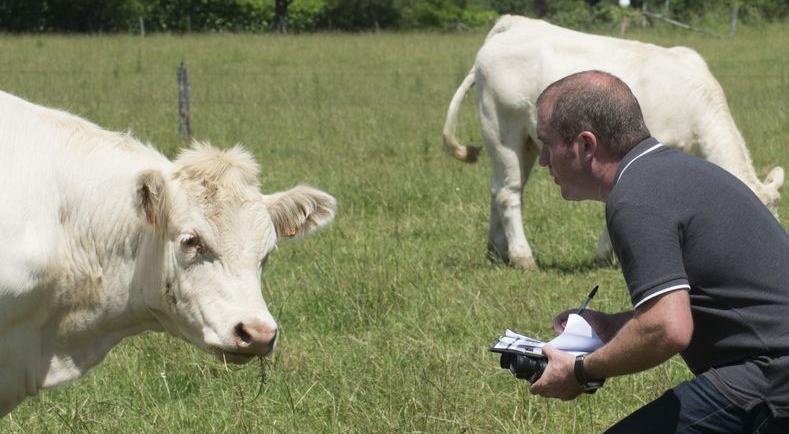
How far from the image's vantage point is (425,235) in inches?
376

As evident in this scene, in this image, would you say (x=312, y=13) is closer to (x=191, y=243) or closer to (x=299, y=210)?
(x=299, y=210)

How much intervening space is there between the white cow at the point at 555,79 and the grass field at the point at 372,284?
496mm

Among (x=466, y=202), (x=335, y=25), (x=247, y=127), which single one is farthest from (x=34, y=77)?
(x=335, y=25)

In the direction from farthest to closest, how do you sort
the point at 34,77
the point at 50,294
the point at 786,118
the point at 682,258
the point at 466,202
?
the point at 34,77, the point at 786,118, the point at 466,202, the point at 50,294, the point at 682,258

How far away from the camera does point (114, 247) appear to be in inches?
183

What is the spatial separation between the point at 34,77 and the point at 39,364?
1661 cm

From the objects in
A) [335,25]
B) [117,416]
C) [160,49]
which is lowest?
[335,25]

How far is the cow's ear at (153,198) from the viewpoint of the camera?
4461mm

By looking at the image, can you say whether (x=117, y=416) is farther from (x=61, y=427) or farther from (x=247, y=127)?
(x=247, y=127)

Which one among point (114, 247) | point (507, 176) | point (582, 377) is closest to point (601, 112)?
point (582, 377)

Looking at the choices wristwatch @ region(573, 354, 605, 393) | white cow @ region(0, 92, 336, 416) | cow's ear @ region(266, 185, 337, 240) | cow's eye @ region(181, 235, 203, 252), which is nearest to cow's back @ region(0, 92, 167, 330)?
white cow @ region(0, 92, 336, 416)

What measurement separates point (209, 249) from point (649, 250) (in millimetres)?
1883

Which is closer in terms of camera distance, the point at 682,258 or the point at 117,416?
the point at 682,258

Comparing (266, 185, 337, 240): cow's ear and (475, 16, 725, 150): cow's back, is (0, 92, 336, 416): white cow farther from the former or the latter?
(475, 16, 725, 150): cow's back
